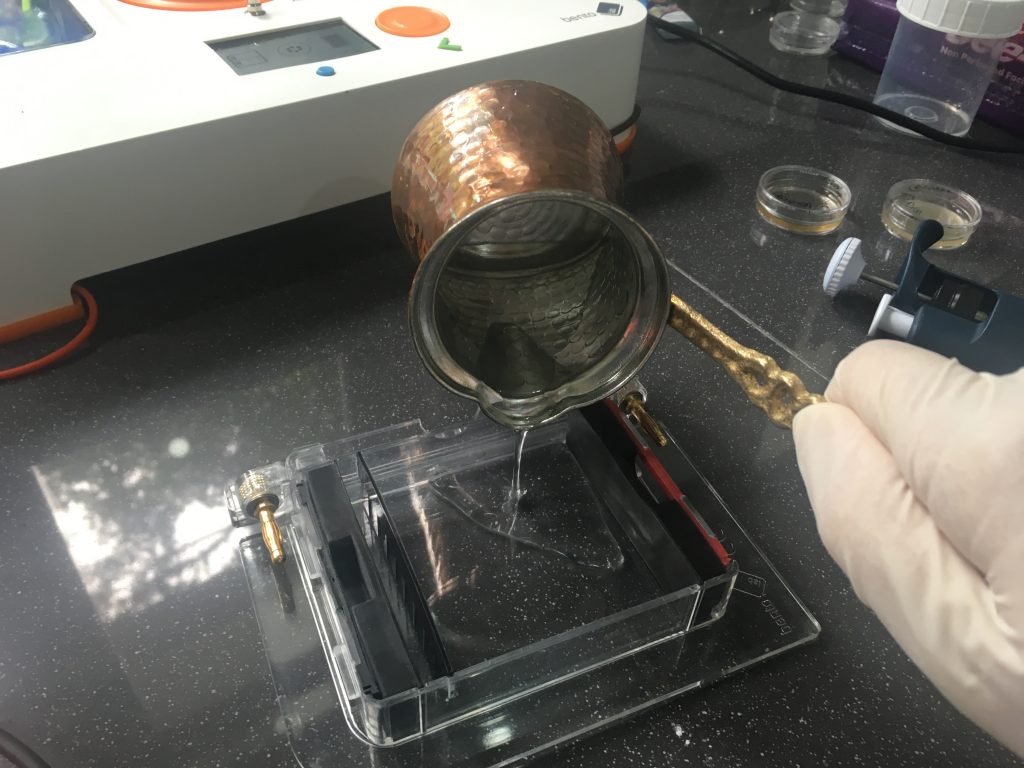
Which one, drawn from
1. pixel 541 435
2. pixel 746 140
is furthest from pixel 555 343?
pixel 746 140

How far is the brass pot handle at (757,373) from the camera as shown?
17.1 inches

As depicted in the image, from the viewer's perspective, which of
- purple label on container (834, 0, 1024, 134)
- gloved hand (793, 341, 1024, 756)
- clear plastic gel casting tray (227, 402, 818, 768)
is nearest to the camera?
gloved hand (793, 341, 1024, 756)

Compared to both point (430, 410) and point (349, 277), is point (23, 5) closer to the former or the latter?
point (349, 277)

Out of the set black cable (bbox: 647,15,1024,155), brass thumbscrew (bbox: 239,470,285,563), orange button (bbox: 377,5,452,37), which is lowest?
brass thumbscrew (bbox: 239,470,285,563)

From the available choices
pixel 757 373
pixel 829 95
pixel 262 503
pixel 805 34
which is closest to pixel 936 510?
pixel 757 373

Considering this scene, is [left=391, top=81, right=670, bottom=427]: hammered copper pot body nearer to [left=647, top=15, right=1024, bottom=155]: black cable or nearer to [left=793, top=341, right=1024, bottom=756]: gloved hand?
[left=793, top=341, right=1024, bottom=756]: gloved hand

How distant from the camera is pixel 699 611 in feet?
1.56

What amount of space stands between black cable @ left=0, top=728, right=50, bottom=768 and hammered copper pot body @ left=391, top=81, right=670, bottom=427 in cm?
27

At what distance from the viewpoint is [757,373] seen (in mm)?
444

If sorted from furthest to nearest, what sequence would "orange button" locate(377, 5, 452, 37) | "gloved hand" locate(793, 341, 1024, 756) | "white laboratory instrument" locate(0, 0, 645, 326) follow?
"orange button" locate(377, 5, 452, 37)
"white laboratory instrument" locate(0, 0, 645, 326)
"gloved hand" locate(793, 341, 1024, 756)

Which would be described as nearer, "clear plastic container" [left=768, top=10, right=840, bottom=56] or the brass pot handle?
the brass pot handle

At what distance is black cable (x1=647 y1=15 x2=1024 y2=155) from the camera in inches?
33.0

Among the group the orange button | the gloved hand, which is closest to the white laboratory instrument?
the orange button

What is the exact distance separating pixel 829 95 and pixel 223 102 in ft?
2.06
